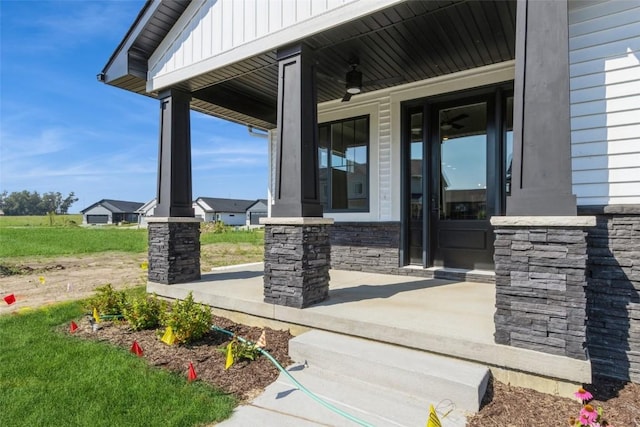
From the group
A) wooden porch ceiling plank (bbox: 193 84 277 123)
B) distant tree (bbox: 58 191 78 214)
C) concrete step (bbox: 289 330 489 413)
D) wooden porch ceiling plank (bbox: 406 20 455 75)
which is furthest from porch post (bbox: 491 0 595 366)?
distant tree (bbox: 58 191 78 214)

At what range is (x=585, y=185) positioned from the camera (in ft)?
8.99

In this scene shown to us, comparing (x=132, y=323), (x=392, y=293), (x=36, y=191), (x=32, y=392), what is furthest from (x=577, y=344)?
(x=36, y=191)

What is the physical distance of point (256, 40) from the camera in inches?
151

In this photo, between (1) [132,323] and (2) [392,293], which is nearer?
(1) [132,323]

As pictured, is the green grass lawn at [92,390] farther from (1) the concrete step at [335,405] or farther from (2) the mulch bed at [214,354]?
(1) the concrete step at [335,405]

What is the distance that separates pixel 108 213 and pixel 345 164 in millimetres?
59454

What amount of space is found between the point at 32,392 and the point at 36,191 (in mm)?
106526

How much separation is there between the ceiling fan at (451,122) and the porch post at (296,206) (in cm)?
233

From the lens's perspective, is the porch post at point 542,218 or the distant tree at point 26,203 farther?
the distant tree at point 26,203

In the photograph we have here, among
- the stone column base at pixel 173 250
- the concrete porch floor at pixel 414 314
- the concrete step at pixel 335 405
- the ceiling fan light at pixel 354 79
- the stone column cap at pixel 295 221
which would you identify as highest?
the ceiling fan light at pixel 354 79

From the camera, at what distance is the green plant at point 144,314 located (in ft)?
11.9

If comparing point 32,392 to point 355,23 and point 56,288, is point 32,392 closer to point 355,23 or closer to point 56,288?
point 355,23

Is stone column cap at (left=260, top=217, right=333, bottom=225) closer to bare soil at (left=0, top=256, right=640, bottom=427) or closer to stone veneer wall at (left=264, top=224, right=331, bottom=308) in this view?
stone veneer wall at (left=264, top=224, right=331, bottom=308)

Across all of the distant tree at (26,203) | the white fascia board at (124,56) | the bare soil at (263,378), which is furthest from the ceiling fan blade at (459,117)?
the distant tree at (26,203)
